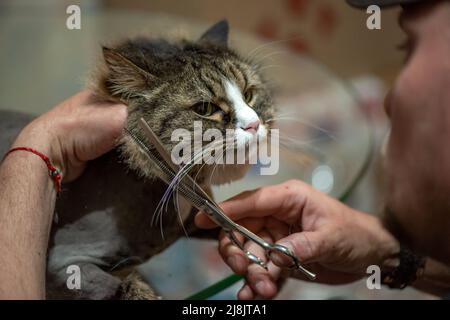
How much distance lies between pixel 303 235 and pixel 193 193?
0.17 meters

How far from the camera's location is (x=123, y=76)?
0.66 metres

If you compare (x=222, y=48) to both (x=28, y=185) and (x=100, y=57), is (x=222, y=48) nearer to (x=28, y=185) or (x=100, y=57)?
(x=100, y=57)

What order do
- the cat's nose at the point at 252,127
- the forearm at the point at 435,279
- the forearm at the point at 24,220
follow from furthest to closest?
the forearm at the point at 435,279 → the cat's nose at the point at 252,127 → the forearm at the point at 24,220

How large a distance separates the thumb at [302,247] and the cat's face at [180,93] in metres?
0.12

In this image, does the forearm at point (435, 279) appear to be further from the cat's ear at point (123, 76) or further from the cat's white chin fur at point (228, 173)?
the cat's ear at point (123, 76)

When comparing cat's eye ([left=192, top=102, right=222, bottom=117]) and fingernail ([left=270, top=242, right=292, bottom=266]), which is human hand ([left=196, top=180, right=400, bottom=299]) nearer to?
fingernail ([left=270, top=242, right=292, bottom=266])

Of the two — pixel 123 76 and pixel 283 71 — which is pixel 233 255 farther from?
pixel 283 71

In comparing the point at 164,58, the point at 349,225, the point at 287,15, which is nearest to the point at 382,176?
the point at 349,225

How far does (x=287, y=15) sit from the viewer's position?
5.67 feet

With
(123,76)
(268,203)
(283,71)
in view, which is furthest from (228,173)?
(283,71)

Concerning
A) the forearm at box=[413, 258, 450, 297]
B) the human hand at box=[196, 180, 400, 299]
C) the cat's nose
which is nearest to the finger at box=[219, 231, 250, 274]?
the human hand at box=[196, 180, 400, 299]

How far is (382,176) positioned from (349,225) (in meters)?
0.18

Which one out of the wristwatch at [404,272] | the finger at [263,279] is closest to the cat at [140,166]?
the finger at [263,279]

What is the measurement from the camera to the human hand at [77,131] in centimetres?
67
